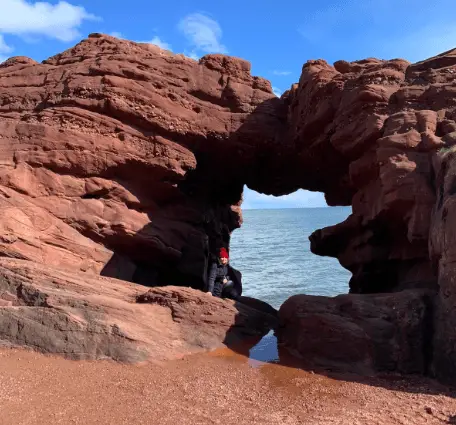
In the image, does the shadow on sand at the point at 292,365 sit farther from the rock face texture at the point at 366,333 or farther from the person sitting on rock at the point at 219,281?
the person sitting on rock at the point at 219,281

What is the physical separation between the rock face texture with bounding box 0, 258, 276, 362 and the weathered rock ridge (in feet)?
4.96

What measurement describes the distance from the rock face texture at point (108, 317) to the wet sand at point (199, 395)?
0.32 m

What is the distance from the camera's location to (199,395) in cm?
604

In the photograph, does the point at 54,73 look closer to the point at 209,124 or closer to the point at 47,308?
the point at 209,124

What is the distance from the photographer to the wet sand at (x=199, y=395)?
532 centimetres

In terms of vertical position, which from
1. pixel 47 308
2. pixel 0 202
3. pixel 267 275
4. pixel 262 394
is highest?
pixel 0 202

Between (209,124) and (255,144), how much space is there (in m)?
1.73

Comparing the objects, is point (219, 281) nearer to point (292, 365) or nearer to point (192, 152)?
point (192, 152)

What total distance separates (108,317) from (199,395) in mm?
2538

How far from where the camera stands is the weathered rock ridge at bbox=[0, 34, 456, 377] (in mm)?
9922

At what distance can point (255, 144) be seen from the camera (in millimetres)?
14242

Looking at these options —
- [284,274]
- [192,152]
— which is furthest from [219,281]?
[284,274]

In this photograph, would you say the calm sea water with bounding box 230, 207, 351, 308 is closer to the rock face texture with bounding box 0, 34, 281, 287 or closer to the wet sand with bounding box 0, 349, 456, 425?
the rock face texture with bounding box 0, 34, 281, 287

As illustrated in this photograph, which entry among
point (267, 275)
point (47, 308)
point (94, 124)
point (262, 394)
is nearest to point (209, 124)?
point (94, 124)
